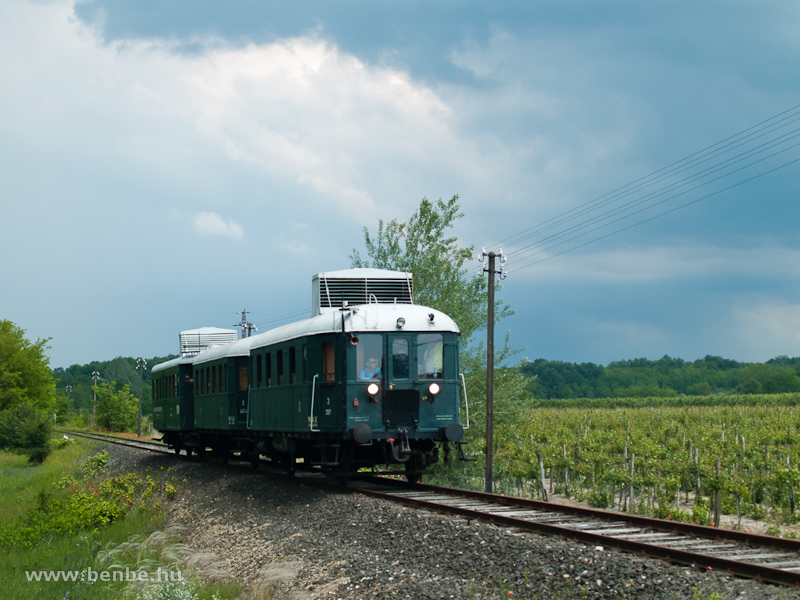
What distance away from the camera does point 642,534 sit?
9.55 meters

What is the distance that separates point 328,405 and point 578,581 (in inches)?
296

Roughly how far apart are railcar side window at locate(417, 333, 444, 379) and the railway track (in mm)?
2307

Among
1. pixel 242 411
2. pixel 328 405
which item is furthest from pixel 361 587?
pixel 242 411

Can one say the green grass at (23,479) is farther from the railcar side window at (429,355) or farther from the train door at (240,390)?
the railcar side window at (429,355)

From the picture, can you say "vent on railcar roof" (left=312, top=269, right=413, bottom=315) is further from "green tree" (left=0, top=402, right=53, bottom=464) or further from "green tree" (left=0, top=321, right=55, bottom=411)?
"green tree" (left=0, top=321, right=55, bottom=411)

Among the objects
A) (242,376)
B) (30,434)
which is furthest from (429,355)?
(30,434)

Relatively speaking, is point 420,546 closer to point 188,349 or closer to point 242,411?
point 242,411

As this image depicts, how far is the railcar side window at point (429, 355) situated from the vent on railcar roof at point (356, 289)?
1948 mm

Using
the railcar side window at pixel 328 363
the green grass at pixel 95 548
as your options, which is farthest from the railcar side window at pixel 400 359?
the green grass at pixel 95 548

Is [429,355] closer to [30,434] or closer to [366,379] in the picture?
[366,379]

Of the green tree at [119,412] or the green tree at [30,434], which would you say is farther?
the green tree at [119,412]

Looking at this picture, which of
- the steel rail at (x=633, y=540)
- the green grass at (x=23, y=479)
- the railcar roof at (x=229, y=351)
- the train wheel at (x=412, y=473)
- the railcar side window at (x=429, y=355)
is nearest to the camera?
the steel rail at (x=633, y=540)

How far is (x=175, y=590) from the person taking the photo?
9.79 meters
